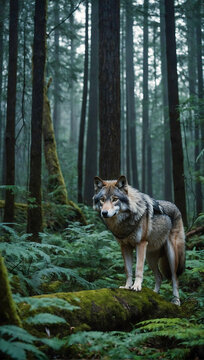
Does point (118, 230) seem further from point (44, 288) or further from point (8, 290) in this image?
point (8, 290)

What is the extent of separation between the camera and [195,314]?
15.8 ft

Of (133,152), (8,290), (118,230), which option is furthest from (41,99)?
(133,152)

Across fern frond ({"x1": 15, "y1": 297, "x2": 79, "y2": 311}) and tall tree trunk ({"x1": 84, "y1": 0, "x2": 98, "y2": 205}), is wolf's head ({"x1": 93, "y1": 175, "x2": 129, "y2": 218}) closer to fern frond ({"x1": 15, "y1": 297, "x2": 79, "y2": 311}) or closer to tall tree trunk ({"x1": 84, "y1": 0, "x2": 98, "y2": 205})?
fern frond ({"x1": 15, "y1": 297, "x2": 79, "y2": 311})

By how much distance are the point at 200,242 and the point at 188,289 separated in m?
2.41

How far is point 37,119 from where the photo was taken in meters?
8.28

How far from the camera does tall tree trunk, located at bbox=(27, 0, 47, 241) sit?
324 inches

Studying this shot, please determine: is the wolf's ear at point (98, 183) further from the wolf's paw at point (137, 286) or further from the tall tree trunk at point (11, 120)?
the tall tree trunk at point (11, 120)

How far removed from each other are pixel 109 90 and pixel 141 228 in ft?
14.5

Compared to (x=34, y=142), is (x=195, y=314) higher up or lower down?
lower down

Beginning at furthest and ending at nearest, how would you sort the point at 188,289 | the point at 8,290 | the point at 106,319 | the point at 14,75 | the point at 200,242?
the point at 14,75
the point at 200,242
the point at 188,289
the point at 106,319
the point at 8,290

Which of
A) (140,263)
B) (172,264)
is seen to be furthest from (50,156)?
(140,263)

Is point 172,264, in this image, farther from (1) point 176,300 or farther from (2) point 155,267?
(1) point 176,300

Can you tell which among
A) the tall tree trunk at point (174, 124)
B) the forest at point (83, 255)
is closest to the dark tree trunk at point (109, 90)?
the forest at point (83, 255)

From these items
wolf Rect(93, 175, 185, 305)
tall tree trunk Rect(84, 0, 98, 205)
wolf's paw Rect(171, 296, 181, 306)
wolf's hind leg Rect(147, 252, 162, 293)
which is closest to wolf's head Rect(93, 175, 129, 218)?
wolf Rect(93, 175, 185, 305)
